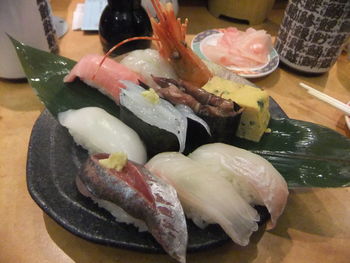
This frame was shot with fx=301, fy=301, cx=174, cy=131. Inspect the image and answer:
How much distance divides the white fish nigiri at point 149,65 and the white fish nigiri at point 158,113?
23 centimetres

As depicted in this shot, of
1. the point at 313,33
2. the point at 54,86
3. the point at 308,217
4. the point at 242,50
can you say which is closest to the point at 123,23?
the point at 54,86

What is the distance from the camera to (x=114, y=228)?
0.95 metres

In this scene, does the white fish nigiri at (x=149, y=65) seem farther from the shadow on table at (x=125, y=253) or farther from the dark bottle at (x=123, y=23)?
the shadow on table at (x=125, y=253)

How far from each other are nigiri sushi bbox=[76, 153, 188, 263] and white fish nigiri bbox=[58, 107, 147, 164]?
0.14 m

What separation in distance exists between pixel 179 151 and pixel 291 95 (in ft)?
3.32

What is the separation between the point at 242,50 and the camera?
1.90 meters

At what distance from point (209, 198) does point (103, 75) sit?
2.54 ft

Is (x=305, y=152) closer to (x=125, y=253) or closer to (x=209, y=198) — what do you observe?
(x=209, y=198)

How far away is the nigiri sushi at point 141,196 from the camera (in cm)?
86

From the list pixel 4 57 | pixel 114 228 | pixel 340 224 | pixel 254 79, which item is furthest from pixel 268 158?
pixel 4 57

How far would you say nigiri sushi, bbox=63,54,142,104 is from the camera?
1361 millimetres

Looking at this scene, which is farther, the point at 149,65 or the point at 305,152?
the point at 149,65

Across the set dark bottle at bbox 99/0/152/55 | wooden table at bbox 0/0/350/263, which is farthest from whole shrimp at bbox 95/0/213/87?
→ wooden table at bbox 0/0/350/263

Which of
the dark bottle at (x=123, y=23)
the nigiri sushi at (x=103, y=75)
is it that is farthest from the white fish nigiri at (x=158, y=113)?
the dark bottle at (x=123, y=23)
